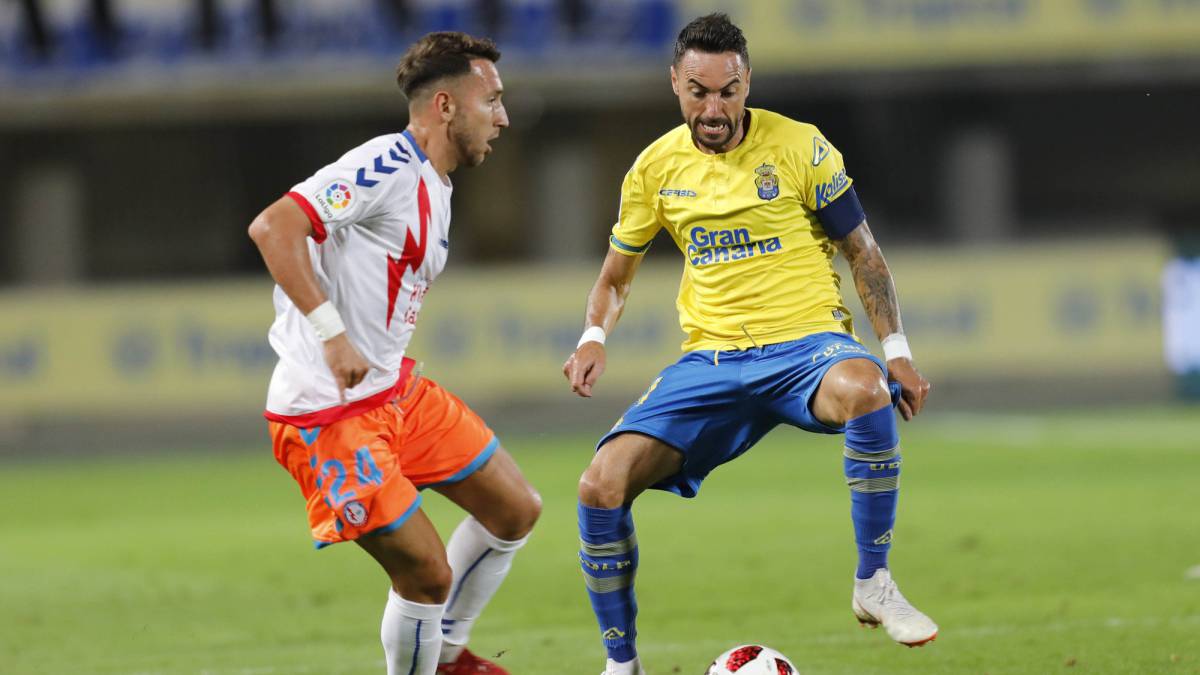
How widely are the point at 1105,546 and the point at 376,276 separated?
525 cm

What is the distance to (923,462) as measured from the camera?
46.3ft

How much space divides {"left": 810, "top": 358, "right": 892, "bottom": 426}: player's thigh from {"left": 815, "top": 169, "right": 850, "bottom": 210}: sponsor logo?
1.96 ft

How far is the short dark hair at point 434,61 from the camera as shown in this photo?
18.1 ft

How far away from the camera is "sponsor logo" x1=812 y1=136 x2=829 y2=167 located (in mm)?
5805

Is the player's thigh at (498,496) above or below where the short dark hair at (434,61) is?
below

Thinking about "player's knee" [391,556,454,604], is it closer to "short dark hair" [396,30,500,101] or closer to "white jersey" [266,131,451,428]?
"white jersey" [266,131,451,428]

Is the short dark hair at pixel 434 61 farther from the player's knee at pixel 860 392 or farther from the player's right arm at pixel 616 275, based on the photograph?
the player's knee at pixel 860 392

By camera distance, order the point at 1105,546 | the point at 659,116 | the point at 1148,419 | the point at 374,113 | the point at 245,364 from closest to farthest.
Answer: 1. the point at 1105,546
2. the point at 1148,419
3. the point at 245,364
4. the point at 374,113
5. the point at 659,116

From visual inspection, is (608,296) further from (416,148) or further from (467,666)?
(467,666)

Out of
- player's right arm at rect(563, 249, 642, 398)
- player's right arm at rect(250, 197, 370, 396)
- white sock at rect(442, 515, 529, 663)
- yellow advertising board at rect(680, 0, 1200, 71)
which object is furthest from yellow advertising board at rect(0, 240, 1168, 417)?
player's right arm at rect(250, 197, 370, 396)

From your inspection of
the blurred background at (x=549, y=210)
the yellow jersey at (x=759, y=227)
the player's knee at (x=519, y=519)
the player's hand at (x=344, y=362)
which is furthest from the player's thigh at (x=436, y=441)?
the blurred background at (x=549, y=210)

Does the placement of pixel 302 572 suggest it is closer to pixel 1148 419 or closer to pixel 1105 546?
pixel 1105 546

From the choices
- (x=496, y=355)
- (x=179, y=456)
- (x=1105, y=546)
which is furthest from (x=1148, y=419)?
(x=179, y=456)

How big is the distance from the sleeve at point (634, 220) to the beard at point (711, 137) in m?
0.30
